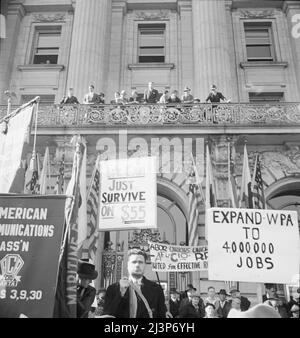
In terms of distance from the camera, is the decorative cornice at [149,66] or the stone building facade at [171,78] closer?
the stone building facade at [171,78]

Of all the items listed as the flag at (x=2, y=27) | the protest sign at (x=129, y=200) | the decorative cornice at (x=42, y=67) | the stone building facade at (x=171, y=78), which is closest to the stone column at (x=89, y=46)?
the stone building facade at (x=171, y=78)

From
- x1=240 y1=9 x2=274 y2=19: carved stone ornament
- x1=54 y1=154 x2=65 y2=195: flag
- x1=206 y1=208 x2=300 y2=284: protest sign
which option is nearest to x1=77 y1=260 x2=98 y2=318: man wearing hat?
x1=206 y1=208 x2=300 y2=284: protest sign

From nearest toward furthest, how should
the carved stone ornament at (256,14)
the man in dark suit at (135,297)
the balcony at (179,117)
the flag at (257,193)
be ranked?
the man in dark suit at (135,297) → the flag at (257,193) → the balcony at (179,117) → the carved stone ornament at (256,14)

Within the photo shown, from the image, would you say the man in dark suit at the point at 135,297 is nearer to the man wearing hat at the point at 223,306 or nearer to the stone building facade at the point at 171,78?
the man wearing hat at the point at 223,306

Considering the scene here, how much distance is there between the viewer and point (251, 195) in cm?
1405

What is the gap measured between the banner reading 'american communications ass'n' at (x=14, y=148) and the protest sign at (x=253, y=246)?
3727 mm

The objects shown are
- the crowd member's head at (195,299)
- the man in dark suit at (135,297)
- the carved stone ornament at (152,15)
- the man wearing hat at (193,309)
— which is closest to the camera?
the man in dark suit at (135,297)

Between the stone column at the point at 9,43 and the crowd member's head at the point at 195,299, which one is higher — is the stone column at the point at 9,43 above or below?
above

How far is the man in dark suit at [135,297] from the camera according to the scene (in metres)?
6.24

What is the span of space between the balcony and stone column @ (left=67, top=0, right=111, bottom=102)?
7.38 ft

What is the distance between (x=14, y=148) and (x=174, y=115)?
8863mm

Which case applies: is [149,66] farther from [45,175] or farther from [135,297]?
[135,297]

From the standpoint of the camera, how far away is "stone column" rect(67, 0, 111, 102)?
20.2 metres

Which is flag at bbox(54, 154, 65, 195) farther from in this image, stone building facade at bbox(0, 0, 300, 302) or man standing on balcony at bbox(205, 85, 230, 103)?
man standing on balcony at bbox(205, 85, 230, 103)
